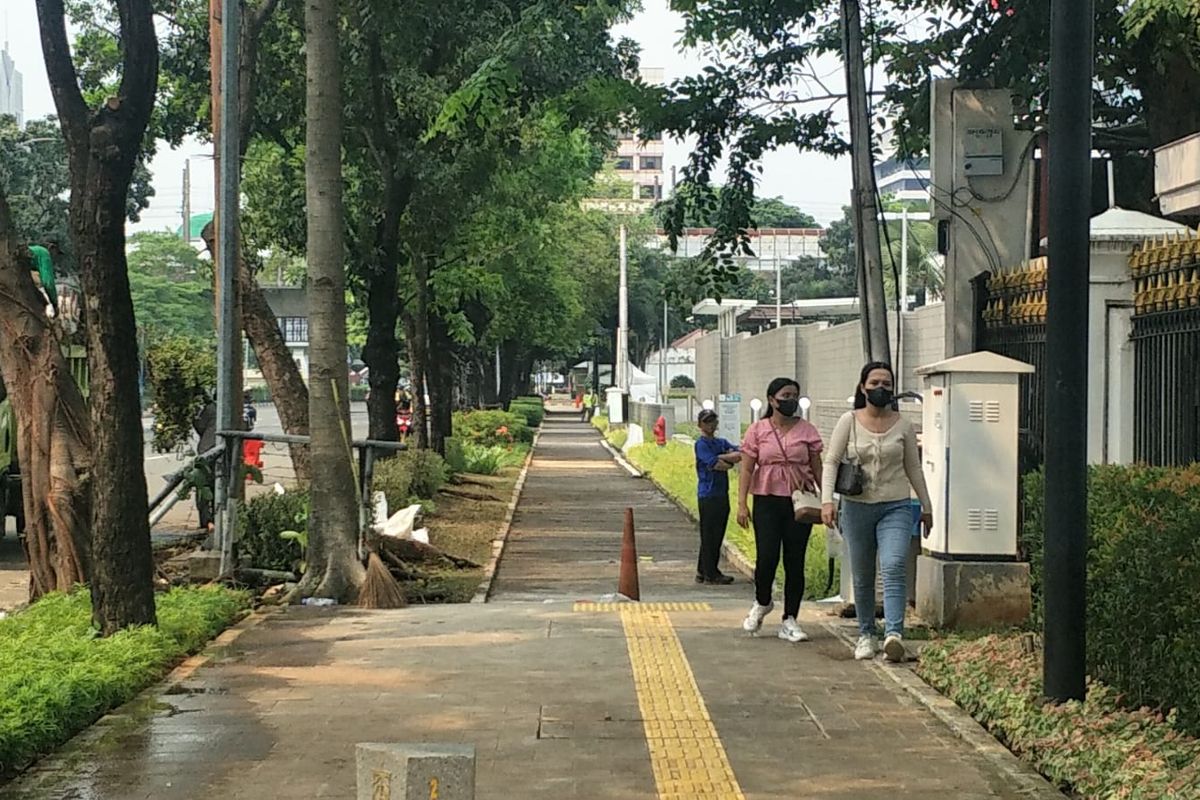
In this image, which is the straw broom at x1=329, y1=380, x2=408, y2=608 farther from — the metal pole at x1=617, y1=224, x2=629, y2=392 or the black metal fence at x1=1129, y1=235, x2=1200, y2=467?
the metal pole at x1=617, y1=224, x2=629, y2=392

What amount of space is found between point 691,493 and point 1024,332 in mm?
16198

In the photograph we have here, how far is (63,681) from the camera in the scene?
754 cm

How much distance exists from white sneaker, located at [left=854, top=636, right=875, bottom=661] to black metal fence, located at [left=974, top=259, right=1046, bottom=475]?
213 cm

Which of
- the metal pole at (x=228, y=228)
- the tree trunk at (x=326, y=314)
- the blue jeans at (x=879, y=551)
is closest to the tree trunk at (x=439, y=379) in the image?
the metal pole at (x=228, y=228)

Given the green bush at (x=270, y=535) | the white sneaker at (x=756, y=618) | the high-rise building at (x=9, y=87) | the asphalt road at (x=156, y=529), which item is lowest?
the asphalt road at (x=156, y=529)

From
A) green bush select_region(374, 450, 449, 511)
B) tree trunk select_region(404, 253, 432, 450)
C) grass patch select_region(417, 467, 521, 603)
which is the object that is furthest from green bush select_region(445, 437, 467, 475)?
green bush select_region(374, 450, 449, 511)

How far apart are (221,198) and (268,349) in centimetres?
450

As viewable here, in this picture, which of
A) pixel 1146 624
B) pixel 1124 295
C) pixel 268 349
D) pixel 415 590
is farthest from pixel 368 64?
pixel 1146 624

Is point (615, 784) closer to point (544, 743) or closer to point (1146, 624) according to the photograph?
point (544, 743)

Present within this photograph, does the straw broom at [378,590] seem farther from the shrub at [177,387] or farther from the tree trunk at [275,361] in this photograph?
the shrub at [177,387]

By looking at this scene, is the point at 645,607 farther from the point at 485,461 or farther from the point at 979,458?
the point at 485,461

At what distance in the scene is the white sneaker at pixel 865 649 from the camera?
9.24 meters

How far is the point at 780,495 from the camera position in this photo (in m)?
10.1

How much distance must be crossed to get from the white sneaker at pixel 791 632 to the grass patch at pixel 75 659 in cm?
360
